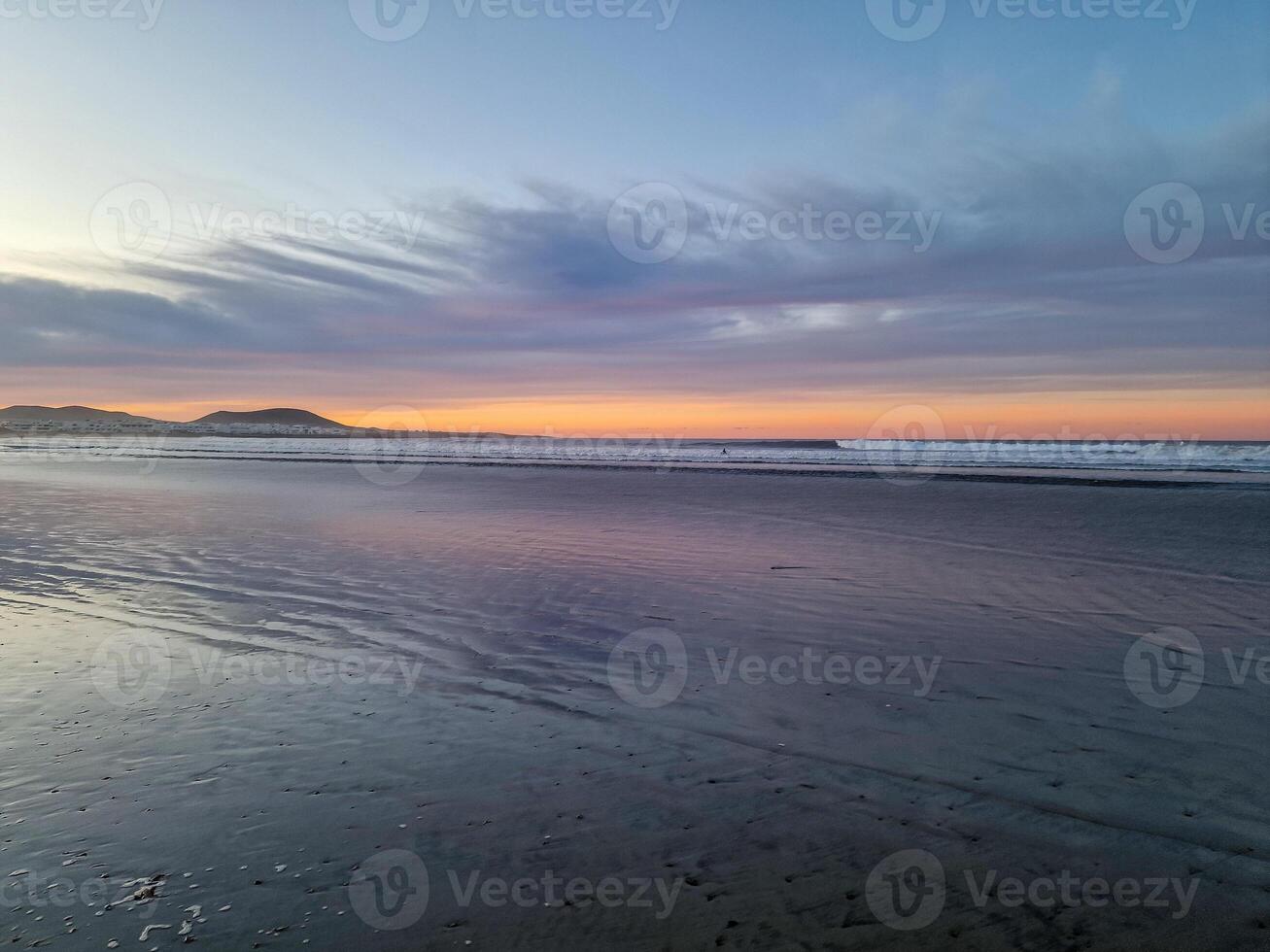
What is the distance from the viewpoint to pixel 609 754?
6.04 m

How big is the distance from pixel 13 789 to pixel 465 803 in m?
3.06

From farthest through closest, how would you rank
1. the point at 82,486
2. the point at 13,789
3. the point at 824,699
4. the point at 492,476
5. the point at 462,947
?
1. the point at 492,476
2. the point at 82,486
3. the point at 824,699
4. the point at 13,789
5. the point at 462,947

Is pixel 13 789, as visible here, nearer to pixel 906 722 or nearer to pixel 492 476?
pixel 906 722

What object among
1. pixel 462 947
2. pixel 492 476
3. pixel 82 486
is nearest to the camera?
pixel 462 947

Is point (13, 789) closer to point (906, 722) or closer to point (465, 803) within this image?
point (465, 803)

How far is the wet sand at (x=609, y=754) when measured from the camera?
4.14 m

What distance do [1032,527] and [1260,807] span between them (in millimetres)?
15847

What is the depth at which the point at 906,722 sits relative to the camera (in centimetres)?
668

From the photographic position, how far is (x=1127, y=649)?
8.84 metres

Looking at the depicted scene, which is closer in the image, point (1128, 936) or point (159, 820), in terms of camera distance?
point (1128, 936)

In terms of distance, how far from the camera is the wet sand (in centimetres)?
414

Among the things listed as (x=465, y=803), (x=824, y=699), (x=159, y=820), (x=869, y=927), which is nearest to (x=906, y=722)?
(x=824, y=699)

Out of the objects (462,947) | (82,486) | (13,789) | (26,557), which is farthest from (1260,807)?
(82,486)

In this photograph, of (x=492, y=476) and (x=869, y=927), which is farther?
(x=492, y=476)
